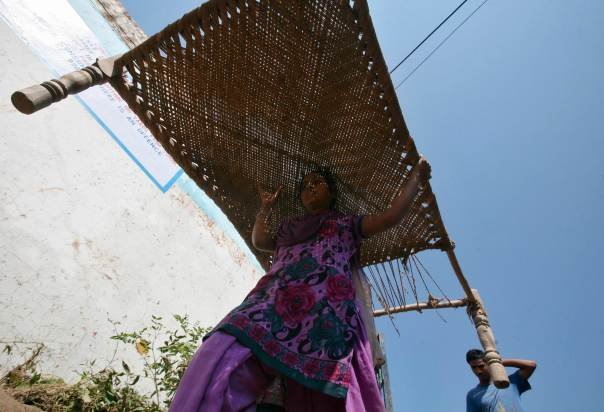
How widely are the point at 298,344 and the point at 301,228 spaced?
22.7 inches

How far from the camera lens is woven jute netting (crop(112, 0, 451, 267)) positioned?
4.83 ft

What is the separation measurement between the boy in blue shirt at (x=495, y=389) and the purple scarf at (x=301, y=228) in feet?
6.47

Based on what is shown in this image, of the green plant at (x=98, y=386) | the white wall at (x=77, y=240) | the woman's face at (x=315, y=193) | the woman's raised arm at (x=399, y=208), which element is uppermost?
the woman's raised arm at (x=399, y=208)

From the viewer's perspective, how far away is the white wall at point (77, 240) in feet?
7.91

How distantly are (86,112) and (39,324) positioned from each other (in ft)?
6.24

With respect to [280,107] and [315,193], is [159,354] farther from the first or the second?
[280,107]

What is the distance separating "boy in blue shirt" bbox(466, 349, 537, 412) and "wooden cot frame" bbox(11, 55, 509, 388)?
46 cm

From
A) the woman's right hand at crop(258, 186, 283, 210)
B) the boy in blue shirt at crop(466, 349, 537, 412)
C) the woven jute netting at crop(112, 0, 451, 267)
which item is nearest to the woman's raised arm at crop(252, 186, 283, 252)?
the woman's right hand at crop(258, 186, 283, 210)

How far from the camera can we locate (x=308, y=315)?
4.46ft

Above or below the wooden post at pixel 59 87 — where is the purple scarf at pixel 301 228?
above

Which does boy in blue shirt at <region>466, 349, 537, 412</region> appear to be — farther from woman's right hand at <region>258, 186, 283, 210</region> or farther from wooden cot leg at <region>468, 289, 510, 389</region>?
woman's right hand at <region>258, 186, 283, 210</region>

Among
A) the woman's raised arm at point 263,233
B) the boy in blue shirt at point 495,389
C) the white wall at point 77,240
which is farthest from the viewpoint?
the boy in blue shirt at point 495,389

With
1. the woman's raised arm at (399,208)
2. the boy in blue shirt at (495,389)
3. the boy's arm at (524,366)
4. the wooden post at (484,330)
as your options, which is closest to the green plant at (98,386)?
the woman's raised arm at (399,208)

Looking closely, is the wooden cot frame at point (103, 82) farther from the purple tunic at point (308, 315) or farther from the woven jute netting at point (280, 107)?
the purple tunic at point (308, 315)
